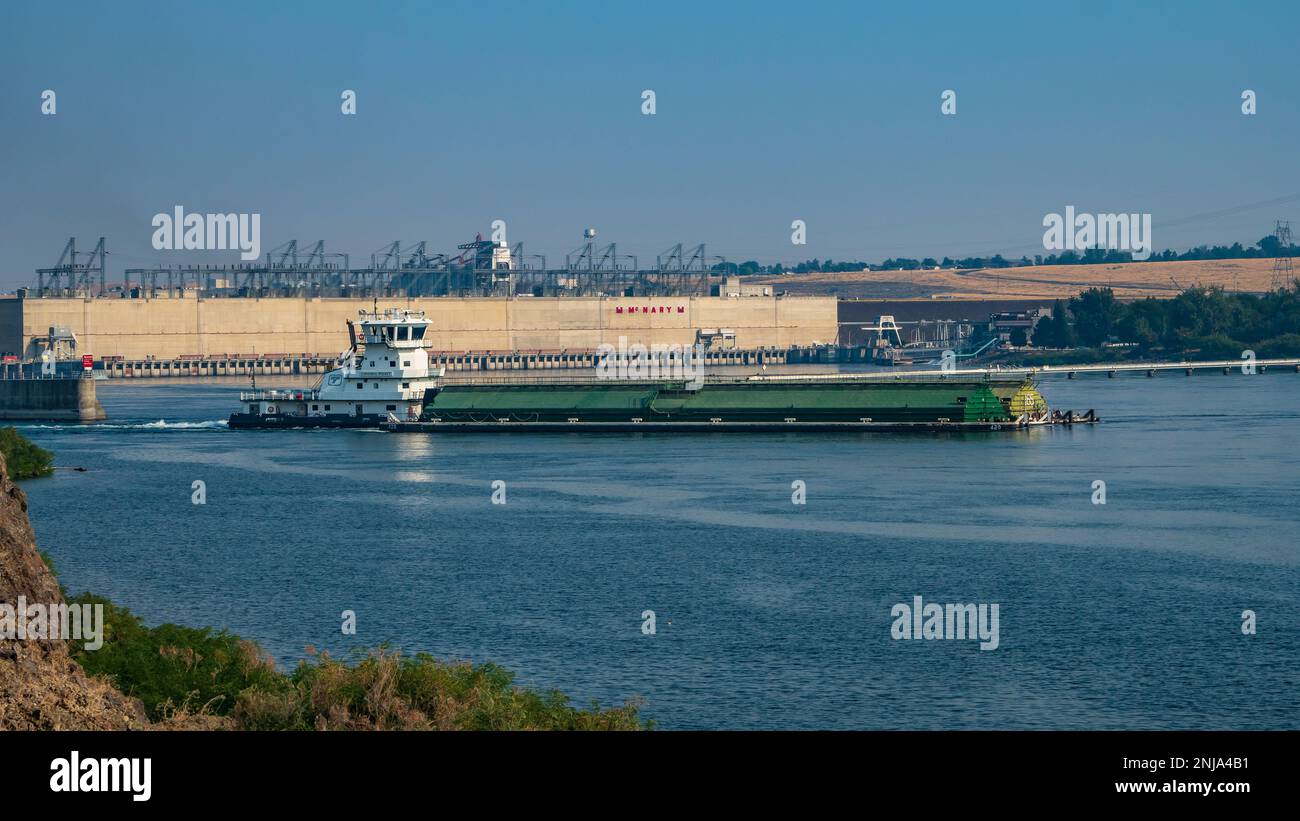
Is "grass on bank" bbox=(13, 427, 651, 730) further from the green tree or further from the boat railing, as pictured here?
the green tree

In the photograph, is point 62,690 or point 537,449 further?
point 537,449

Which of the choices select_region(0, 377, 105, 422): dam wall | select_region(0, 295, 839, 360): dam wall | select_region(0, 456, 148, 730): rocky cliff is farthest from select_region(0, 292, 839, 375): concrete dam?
select_region(0, 456, 148, 730): rocky cliff

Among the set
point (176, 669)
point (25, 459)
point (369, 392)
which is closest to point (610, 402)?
point (369, 392)

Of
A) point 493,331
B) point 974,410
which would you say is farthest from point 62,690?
point 493,331

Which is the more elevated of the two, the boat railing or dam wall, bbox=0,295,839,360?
dam wall, bbox=0,295,839,360

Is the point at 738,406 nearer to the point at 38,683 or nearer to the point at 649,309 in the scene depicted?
the point at 38,683
